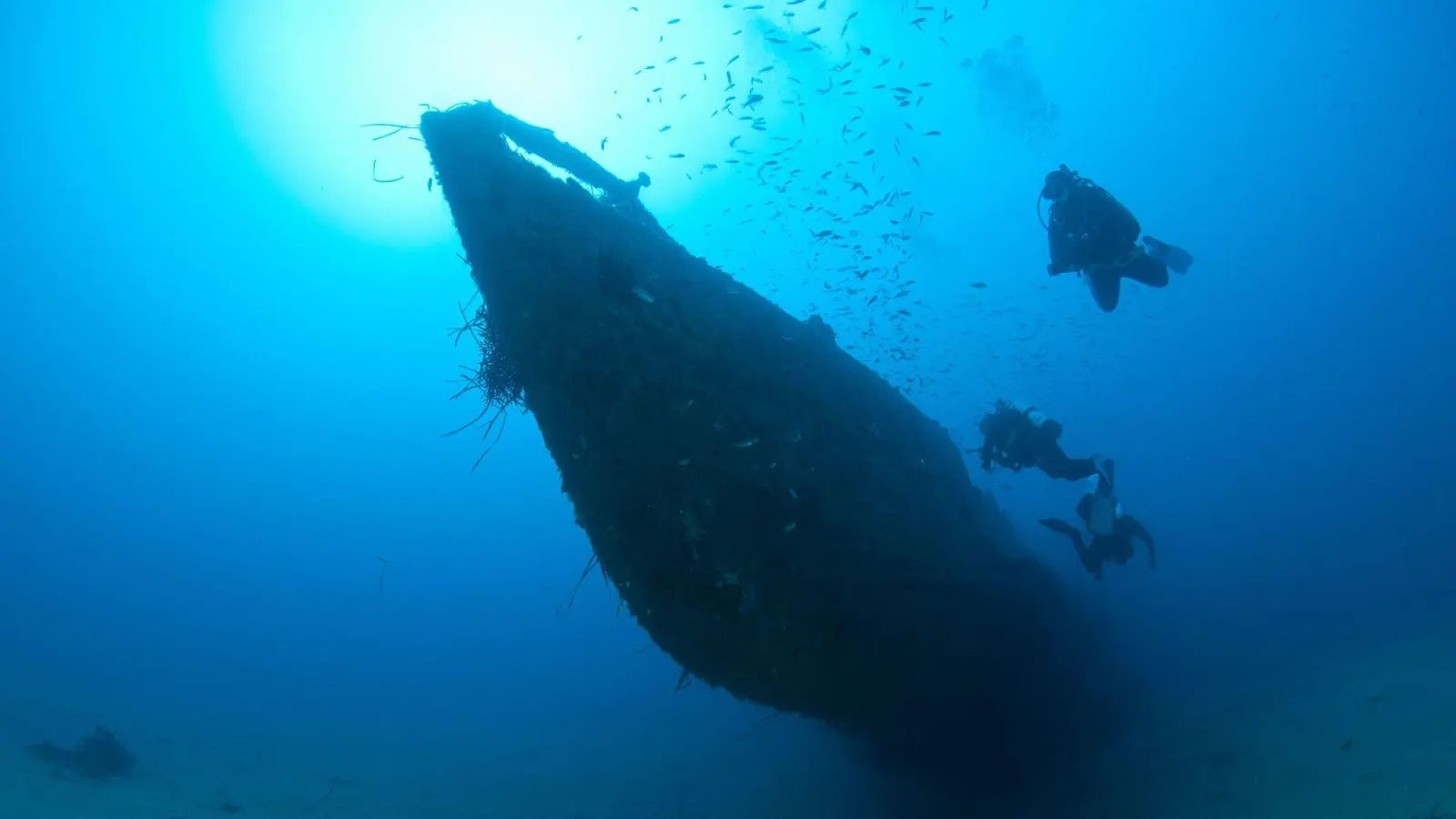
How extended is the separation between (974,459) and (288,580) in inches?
2574

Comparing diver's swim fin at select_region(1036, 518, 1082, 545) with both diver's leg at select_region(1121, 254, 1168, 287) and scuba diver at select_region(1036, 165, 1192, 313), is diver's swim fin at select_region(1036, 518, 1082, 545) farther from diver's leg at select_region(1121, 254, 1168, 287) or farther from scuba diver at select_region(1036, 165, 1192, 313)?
diver's leg at select_region(1121, 254, 1168, 287)

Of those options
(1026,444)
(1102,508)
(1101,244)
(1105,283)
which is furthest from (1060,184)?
(1102,508)

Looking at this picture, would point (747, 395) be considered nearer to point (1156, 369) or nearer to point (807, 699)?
point (807, 699)

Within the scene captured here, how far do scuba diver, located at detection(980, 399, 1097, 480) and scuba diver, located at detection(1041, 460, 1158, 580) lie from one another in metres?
0.35

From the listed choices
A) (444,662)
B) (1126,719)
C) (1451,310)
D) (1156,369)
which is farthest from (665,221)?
(1451,310)

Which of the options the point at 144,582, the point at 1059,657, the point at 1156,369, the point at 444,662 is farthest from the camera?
the point at 1156,369

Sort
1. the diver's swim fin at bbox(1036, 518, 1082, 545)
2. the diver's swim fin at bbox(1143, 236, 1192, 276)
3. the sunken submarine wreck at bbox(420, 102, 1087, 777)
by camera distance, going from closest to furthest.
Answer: the sunken submarine wreck at bbox(420, 102, 1087, 777), the diver's swim fin at bbox(1143, 236, 1192, 276), the diver's swim fin at bbox(1036, 518, 1082, 545)

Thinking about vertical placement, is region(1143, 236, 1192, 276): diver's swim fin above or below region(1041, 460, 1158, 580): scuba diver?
above

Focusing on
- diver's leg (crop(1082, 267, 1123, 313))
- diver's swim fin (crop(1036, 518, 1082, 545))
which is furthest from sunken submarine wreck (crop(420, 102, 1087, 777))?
diver's swim fin (crop(1036, 518, 1082, 545))

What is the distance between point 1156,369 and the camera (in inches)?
2313

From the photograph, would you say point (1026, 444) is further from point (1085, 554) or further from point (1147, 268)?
point (1147, 268)

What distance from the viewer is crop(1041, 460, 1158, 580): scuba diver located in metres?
9.44

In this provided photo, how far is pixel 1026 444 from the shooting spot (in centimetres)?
955

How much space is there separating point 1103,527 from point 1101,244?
4.84m
